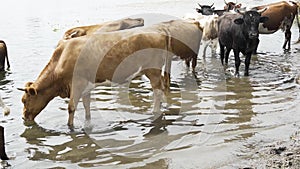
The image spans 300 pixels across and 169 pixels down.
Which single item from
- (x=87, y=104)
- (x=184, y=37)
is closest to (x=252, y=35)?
(x=184, y=37)

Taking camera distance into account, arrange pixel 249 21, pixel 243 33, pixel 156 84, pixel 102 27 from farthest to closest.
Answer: pixel 102 27 → pixel 243 33 → pixel 249 21 → pixel 156 84

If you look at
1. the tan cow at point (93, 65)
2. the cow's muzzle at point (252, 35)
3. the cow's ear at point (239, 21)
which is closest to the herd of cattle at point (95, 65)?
the tan cow at point (93, 65)

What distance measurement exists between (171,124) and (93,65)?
1.74 m

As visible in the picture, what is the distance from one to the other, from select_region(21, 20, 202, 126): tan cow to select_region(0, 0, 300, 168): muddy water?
1.86ft

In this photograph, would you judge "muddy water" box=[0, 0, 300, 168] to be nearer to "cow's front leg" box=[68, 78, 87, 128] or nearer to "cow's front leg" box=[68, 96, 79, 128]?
"cow's front leg" box=[68, 96, 79, 128]

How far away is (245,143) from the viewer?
7.25 meters

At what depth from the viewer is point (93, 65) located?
27.7 ft

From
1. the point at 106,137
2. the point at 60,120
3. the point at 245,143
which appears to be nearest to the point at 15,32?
the point at 60,120

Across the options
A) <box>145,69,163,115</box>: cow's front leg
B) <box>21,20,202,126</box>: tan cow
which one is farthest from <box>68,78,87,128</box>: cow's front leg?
<box>145,69,163,115</box>: cow's front leg

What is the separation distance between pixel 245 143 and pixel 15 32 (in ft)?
58.8

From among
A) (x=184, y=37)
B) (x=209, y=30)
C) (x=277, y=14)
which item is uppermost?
(x=184, y=37)

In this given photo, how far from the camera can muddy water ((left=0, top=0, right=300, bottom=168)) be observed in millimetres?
6949

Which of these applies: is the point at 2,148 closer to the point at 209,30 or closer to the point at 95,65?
the point at 95,65

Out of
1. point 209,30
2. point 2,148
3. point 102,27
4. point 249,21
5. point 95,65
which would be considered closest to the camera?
point 2,148
